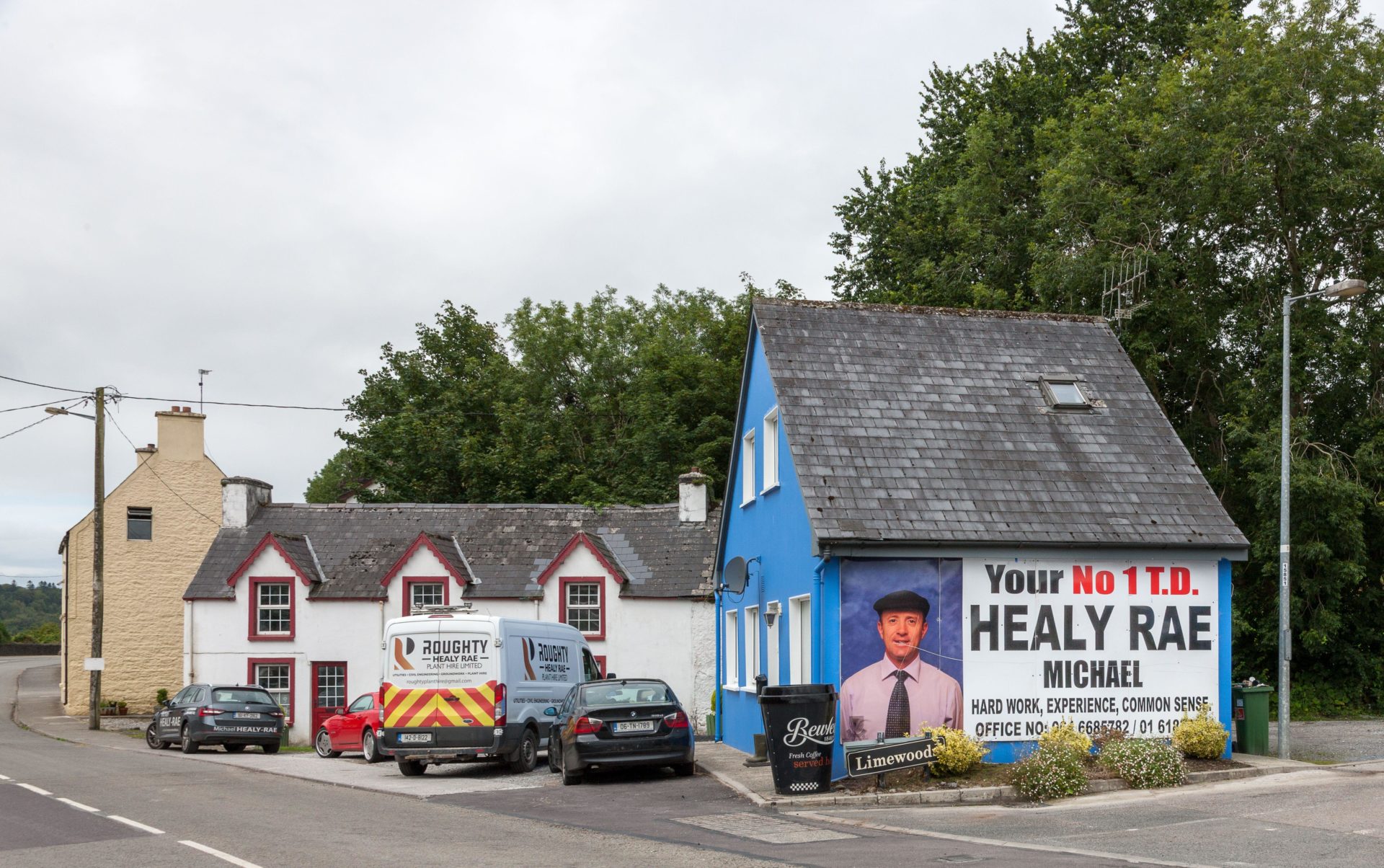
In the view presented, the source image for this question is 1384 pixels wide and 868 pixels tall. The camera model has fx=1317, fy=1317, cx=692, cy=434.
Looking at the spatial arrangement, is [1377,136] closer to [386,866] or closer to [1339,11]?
[1339,11]

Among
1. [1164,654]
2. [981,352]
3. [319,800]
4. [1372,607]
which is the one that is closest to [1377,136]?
[1372,607]

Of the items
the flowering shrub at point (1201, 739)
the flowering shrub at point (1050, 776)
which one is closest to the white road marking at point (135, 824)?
the flowering shrub at point (1050, 776)

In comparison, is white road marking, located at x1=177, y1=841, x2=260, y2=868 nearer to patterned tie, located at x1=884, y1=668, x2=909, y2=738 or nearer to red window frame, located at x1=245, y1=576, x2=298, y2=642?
patterned tie, located at x1=884, y1=668, x2=909, y2=738

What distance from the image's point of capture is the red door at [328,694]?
35.2m

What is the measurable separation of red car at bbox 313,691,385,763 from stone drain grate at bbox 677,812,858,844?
11.9 m

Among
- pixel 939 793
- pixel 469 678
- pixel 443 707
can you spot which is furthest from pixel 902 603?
pixel 443 707

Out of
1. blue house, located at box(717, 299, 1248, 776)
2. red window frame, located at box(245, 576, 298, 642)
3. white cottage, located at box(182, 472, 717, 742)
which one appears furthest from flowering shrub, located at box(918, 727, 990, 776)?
red window frame, located at box(245, 576, 298, 642)

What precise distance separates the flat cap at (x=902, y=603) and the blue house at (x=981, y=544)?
3cm

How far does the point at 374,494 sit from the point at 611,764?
117 feet

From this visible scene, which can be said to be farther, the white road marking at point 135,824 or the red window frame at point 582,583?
the red window frame at point 582,583

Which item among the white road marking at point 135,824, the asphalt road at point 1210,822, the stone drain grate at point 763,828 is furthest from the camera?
the white road marking at point 135,824

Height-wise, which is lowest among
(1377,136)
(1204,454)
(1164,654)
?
(1164,654)

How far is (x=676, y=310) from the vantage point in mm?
59250

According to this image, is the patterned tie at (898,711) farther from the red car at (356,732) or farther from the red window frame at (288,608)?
the red window frame at (288,608)
